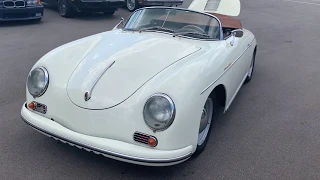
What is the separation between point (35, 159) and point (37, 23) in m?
7.44

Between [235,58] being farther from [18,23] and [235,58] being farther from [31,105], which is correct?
[18,23]

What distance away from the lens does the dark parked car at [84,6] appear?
1064 centimetres

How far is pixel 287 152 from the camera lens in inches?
142

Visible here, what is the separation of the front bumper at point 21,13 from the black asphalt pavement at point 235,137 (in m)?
1.28

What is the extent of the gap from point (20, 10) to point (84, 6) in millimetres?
2062

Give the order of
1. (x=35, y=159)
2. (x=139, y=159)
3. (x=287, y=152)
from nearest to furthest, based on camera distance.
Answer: (x=139, y=159)
(x=35, y=159)
(x=287, y=152)

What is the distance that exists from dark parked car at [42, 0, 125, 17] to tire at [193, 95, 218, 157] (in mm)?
8067

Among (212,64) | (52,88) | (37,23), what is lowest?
(37,23)

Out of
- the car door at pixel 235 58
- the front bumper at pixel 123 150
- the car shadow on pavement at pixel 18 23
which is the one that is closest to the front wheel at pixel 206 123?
the car door at pixel 235 58

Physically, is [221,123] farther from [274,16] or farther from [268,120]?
[274,16]

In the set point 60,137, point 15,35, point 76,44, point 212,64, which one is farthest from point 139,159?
point 15,35

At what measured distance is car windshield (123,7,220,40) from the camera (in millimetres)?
4113

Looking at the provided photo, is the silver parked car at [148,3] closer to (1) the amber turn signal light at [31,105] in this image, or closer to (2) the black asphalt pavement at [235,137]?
(2) the black asphalt pavement at [235,137]

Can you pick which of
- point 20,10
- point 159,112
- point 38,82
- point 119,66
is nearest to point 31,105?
point 38,82
